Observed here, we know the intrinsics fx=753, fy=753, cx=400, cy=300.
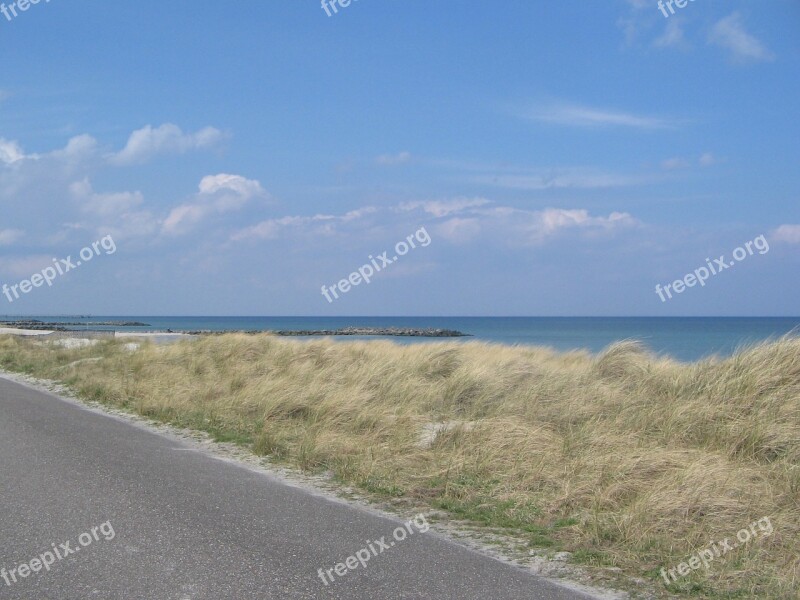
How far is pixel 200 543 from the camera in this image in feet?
18.8

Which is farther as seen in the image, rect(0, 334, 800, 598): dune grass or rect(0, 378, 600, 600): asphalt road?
rect(0, 334, 800, 598): dune grass

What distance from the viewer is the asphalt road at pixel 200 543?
16.2ft

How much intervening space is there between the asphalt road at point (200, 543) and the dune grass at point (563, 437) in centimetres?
102

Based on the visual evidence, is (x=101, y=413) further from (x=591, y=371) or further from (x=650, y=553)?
(x=650, y=553)

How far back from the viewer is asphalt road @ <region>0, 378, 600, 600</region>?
493cm

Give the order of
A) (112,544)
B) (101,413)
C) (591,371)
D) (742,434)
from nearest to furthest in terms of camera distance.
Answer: (112,544)
(742,434)
(101,413)
(591,371)

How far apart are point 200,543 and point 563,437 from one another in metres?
5.61

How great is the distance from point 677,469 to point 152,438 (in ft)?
23.8

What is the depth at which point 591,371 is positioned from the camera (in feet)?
49.1

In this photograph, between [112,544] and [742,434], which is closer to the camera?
[112,544]

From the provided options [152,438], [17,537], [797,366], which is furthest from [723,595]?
[152,438]

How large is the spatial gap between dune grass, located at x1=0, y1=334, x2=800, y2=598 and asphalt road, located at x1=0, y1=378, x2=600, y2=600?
1.02 metres

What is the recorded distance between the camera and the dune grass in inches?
245

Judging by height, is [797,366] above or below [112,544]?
above
